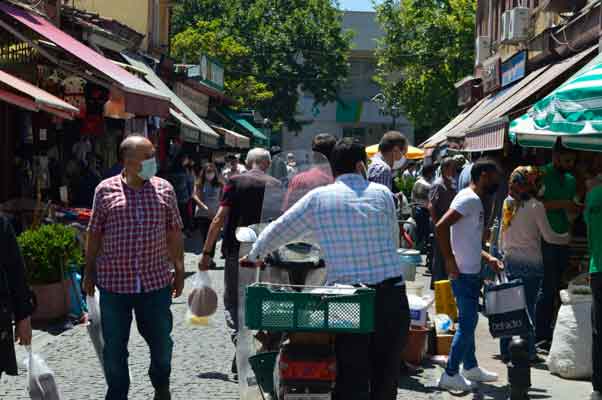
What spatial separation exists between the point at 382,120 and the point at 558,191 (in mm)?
55251

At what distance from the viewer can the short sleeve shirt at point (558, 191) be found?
9.44 m

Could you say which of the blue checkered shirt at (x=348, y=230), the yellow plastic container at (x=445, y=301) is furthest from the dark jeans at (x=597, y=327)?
the yellow plastic container at (x=445, y=301)

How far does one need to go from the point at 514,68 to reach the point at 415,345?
11.4 meters

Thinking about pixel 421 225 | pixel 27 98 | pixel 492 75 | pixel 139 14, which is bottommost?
pixel 421 225

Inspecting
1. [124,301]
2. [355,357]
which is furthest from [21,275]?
[355,357]

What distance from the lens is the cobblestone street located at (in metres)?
7.80

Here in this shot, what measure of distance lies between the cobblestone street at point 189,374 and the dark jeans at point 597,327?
0.60 meters

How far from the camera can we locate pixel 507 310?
805 centimetres

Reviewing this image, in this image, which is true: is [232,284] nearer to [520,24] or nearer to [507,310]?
[507,310]

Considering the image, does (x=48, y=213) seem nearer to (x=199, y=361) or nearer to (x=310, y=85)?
(x=199, y=361)

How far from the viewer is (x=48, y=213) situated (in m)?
12.8

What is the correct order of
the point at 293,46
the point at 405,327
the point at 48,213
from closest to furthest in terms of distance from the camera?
the point at 405,327
the point at 48,213
the point at 293,46

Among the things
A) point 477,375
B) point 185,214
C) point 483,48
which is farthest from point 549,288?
point 483,48

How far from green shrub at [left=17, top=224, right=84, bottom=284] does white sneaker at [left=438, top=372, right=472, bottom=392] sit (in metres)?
4.54
